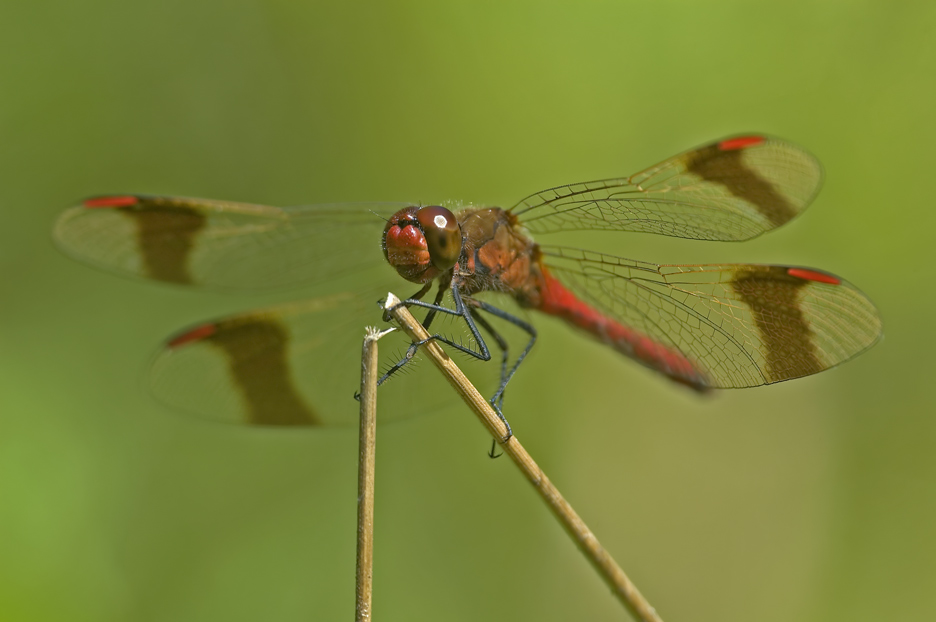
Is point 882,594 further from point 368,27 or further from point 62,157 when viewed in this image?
point 62,157

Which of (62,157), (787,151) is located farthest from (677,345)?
(62,157)

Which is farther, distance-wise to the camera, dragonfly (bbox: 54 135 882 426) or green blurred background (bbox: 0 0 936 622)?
green blurred background (bbox: 0 0 936 622)

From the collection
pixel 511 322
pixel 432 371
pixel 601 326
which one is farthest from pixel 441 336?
pixel 601 326

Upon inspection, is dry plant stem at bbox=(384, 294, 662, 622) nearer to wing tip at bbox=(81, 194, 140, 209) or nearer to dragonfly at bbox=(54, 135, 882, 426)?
dragonfly at bbox=(54, 135, 882, 426)

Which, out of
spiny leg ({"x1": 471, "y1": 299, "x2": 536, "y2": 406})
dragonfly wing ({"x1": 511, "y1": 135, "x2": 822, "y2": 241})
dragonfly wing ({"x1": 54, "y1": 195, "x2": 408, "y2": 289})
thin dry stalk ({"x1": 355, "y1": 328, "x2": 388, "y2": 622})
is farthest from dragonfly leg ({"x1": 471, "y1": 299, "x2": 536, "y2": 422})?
thin dry stalk ({"x1": 355, "y1": 328, "x2": 388, "y2": 622})

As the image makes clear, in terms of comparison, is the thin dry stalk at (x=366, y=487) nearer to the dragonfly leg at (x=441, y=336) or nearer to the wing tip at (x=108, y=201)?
the dragonfly leg at (x=441, y=336)

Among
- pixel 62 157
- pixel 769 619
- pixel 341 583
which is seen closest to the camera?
pixel 341 583

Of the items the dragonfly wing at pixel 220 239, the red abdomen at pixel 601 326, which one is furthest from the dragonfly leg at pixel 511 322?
the dragonfly wing at pixel 220 239
